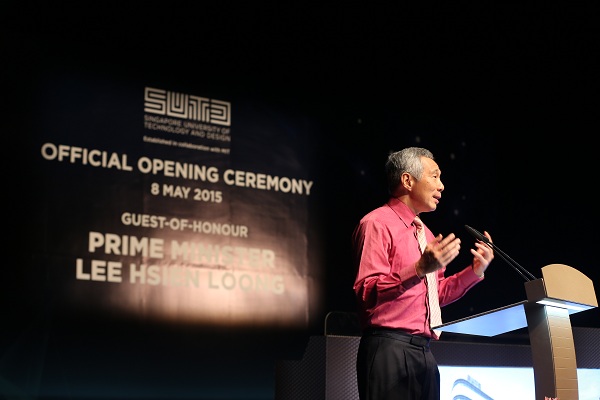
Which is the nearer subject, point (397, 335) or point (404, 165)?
point (397, 335)

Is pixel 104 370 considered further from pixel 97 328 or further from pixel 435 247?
pixel 435 247

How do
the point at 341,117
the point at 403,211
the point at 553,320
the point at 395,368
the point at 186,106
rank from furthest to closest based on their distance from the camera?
the point at 341,117
the point at 186,106
the point at 403,211
the point at 395,368
the point at 553,320

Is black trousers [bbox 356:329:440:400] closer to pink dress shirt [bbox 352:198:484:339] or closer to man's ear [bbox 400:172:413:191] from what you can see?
pink dress shirt [bbox 352:198:484:339]

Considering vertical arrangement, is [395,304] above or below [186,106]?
below

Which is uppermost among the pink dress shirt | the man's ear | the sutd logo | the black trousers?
the sutd logo

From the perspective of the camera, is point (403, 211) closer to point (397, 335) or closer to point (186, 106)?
point (397, 335)

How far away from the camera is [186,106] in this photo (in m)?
5.12

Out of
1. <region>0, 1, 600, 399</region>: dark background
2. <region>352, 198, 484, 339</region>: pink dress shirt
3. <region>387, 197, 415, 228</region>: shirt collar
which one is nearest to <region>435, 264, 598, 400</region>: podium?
<region>352, 198, 484, 339</region>: pink dress shirt

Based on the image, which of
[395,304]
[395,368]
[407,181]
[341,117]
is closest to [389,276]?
[395,304]

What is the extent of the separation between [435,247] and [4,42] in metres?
3.57

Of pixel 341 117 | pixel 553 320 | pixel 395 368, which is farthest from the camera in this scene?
pixel 341 117

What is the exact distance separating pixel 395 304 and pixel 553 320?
0.50 m

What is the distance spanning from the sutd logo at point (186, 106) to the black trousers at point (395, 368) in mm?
3030

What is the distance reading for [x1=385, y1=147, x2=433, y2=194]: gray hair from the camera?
263 cm
